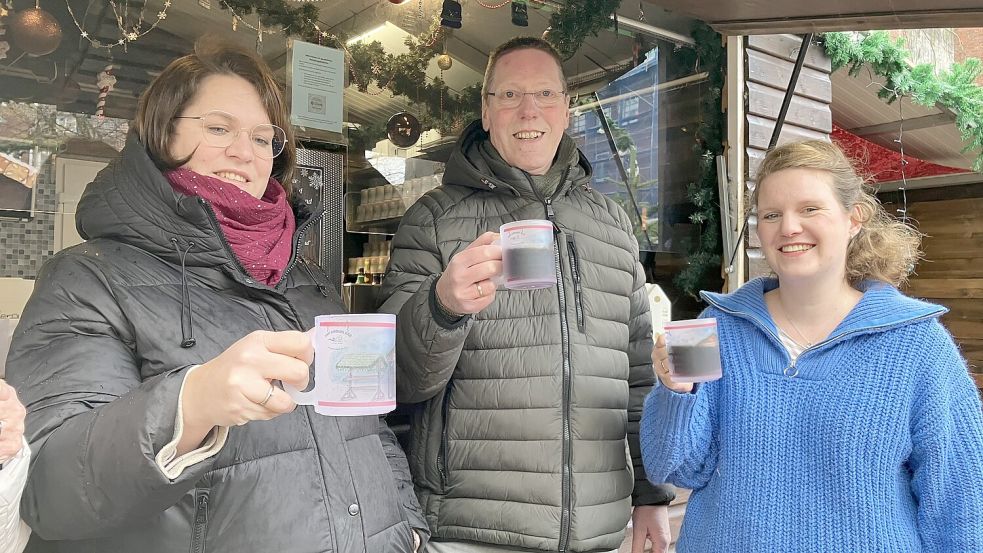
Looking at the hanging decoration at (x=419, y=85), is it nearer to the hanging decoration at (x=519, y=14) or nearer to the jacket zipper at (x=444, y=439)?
the hanging decoration at (x=519, y=14)

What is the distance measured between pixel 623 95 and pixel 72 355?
3.63 metres

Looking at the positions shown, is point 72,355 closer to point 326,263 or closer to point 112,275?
point 112,275

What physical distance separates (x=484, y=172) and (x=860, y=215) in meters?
1.05

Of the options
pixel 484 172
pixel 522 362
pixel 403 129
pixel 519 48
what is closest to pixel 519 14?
pixel 403 129

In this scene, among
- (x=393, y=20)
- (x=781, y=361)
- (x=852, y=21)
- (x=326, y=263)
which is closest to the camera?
(x=781, y=361)

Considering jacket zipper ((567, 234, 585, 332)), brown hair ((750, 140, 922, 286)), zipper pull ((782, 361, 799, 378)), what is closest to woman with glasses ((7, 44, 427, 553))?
jacket zipper ((567, 234, 585, 332))

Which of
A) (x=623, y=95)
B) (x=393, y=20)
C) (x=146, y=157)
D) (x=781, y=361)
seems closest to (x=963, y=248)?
(x=623, y=95)

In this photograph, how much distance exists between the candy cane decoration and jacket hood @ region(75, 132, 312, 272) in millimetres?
1812

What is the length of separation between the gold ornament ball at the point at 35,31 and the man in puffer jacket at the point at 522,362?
5.95 ft

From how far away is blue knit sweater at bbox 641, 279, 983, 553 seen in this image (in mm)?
1638

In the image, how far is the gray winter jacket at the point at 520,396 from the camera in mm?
1872

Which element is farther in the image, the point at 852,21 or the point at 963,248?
the point at 963,248

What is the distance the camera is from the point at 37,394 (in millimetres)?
1169

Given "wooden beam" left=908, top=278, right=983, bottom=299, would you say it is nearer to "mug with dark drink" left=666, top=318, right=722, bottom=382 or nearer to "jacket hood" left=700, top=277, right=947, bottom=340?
"jacket hood" left=700, top=277, right=947, bottom=340
